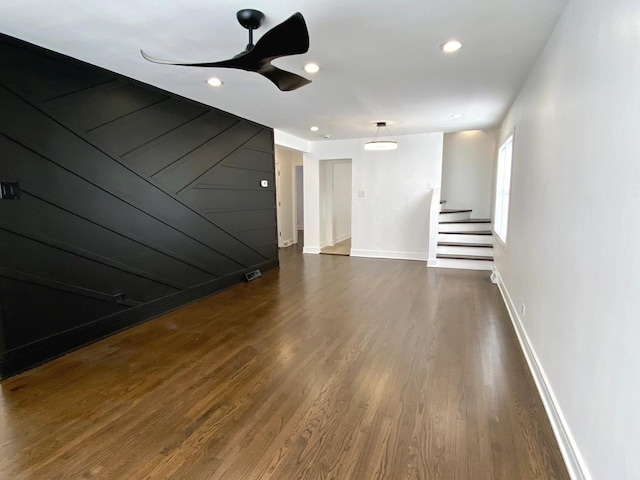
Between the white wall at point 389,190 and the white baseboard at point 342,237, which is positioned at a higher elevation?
the white wall at point 389,190

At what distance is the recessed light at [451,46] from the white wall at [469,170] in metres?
4.79

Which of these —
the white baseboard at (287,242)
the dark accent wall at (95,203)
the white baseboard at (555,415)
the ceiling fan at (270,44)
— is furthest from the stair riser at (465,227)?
the ceiling fan at (270,44)

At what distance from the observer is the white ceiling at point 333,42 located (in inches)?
79.4

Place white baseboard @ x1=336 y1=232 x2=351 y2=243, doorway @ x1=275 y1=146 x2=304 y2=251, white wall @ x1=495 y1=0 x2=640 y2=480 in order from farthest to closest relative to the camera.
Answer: white baseboard @ x1=336 y1=232 x2=351 y2=243 < doorway @ x1=275 y1=146 x2=304 y2=251 < white wall @ x1=495 y1=0 x2=640 y2=480

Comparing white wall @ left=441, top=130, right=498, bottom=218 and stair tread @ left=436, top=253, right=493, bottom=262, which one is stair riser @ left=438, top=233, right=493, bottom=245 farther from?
white wall @ left=441, top=130, right=498, bottom=218

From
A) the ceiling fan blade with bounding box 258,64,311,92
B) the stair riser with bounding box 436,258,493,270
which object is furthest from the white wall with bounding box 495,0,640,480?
the stair riser with bounding box 436,258,493,270

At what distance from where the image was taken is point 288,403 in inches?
82.6

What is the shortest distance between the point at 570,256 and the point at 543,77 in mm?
1624

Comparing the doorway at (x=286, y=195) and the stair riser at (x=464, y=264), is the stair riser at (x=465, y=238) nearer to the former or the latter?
the stair riser at (x=464, y=264)

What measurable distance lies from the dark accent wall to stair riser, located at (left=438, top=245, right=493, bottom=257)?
4001 mm

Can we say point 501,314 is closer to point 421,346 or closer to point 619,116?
point 421,346

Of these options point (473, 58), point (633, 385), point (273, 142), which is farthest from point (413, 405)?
point (273, 142)

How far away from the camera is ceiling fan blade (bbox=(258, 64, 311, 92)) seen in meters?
2.27

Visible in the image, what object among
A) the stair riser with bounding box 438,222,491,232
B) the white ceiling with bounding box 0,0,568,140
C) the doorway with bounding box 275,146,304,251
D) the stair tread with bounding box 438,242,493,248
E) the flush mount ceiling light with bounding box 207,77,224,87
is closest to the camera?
the white ceiling with bounding box 0,0,568,140
